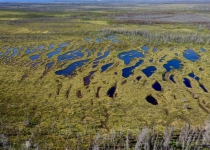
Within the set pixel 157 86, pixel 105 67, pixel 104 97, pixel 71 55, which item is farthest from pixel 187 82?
pixel 71 55

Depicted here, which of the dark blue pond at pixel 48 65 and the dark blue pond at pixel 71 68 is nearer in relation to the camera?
the dark blue pond at pixel 71 68

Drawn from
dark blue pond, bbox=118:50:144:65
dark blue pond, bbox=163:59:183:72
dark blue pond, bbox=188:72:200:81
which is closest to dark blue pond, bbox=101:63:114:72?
dark blue pond, bbox=118:50:144:65

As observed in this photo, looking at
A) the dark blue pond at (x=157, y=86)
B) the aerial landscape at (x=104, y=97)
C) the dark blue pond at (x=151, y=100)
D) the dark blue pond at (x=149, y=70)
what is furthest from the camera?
the dark blue pond at (x=149, y=70)

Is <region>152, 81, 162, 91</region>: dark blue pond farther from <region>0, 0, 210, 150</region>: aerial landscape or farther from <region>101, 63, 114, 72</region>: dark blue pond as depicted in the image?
<region>101, 63, 114, 72</region>: dark blue pond

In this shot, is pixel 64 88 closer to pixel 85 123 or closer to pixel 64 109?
pixel 64 109

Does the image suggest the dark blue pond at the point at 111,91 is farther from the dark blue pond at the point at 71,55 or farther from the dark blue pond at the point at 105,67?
the dark blue pond at the point at 71,55

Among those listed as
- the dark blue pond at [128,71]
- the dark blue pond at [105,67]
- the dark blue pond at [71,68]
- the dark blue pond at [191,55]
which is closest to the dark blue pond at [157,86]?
the dark blue pond at [128,71]
